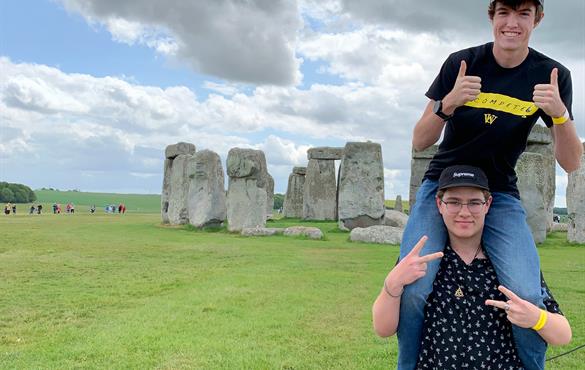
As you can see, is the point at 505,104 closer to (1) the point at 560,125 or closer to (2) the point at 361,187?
(1) the point at 560,125

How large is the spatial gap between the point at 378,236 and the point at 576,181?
5436 millimetres

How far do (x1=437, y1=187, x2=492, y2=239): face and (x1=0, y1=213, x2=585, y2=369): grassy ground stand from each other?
83.8 inches

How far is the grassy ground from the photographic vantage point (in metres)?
4.57

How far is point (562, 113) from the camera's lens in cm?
260

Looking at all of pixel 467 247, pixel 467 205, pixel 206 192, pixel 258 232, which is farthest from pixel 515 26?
pixel 206 192

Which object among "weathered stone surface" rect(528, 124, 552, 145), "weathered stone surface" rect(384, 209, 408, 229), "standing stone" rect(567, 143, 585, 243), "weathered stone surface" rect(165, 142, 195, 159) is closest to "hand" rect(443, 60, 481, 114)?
"standing stone" rect(567, 143, 585, 243)

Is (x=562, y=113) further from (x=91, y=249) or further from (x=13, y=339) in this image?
(x=91, y=249)

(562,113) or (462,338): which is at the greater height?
(562,113)

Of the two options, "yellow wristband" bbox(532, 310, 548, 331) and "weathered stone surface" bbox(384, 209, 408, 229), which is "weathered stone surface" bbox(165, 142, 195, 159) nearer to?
"weathered stone surface" bbox(384, 209, 408, 229)

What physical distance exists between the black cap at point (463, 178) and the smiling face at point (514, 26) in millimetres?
590

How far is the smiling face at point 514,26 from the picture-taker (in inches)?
105

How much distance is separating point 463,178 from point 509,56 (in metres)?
0.64

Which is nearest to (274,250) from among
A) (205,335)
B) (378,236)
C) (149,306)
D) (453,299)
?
(378,236)

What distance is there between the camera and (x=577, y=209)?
1460cm
